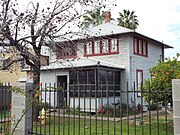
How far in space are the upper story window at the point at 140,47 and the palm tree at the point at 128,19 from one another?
16.0 meters

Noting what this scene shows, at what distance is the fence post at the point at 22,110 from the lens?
6.48 m

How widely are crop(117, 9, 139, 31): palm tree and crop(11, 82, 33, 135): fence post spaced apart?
31.3m

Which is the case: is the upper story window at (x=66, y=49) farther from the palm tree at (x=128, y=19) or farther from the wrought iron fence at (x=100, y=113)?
the palm tree at (x=128, y=19)

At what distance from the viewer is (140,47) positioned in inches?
800

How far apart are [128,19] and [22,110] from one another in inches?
1282

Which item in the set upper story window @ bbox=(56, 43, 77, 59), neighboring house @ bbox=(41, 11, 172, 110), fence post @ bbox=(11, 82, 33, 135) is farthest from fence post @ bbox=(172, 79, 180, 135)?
neighboring house @ bbox=(41, 11, 172, 110)

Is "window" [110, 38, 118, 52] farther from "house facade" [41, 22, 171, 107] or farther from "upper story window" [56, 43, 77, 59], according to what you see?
"upper story window" [56, 43, 77, 59]

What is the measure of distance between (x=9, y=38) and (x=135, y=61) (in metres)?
11.9

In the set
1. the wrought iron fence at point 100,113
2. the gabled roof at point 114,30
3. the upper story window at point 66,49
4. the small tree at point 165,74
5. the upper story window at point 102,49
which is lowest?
the wrought iron fence at point 100,113

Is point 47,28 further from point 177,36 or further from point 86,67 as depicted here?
point 177,36

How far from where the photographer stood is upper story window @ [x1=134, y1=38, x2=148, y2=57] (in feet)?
64.4

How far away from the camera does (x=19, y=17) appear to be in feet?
29.2

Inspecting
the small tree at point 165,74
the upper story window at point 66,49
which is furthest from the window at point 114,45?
the upper story window at point 66,49

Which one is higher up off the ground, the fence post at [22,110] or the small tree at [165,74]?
the small tree at [165,74]
